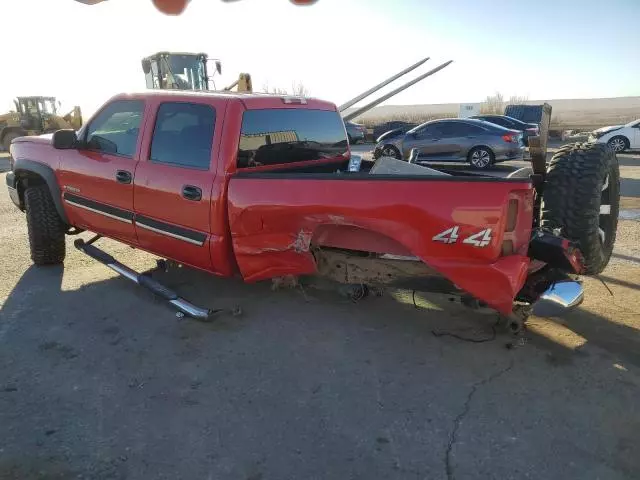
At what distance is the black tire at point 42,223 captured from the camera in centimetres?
530

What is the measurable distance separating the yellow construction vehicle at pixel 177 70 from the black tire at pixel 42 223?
9791mm

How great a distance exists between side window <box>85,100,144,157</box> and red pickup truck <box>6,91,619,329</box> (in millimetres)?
16

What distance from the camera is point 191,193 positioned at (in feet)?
12.4

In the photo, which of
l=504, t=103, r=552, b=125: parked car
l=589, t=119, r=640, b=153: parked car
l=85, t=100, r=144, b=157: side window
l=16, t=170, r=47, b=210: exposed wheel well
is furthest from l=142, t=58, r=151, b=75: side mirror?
l=504, t=103, r=552, b=125: parked car

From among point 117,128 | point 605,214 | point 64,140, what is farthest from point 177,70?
point 605,214

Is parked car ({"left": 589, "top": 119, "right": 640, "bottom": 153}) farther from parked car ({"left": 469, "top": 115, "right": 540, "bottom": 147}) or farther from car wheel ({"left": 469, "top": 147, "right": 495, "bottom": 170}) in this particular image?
car wheel ({"left": 469, "top": 147, "right": 495, "bottom": 170})

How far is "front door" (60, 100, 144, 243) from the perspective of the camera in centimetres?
434

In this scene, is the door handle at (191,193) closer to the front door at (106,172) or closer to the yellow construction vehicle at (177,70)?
the front door at (106,172)

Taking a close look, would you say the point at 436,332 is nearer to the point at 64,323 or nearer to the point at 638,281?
the point at 638,281

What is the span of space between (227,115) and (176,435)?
2.25 meters

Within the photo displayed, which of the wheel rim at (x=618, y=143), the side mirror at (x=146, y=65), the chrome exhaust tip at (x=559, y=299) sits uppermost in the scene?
the side mirror at (x=146, y=65)

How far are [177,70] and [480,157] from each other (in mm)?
9136

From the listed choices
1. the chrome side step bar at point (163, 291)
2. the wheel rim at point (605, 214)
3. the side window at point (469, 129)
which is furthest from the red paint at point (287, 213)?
the side window at point (469, 129)

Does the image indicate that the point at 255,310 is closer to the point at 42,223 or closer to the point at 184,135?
the point at 184,135
